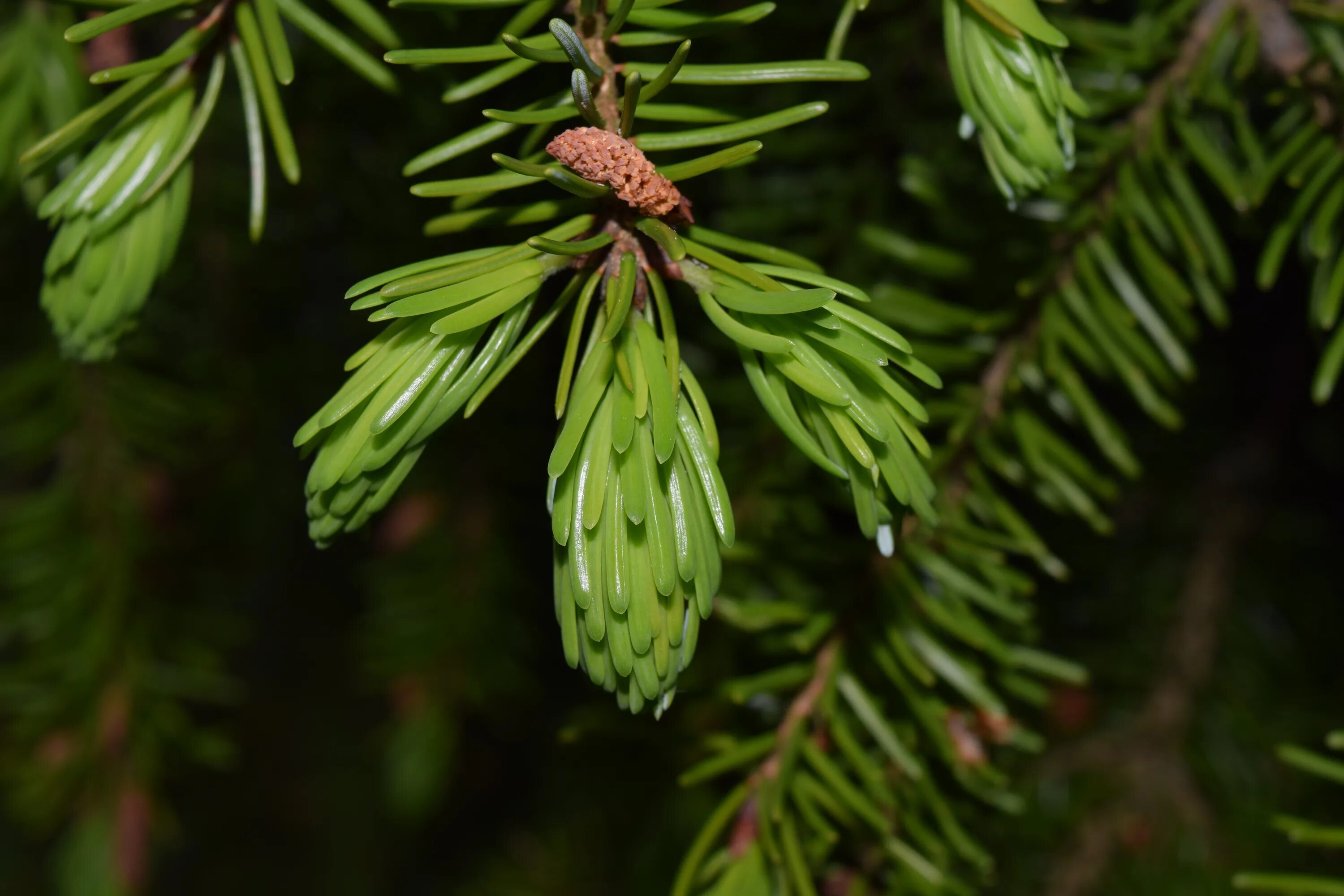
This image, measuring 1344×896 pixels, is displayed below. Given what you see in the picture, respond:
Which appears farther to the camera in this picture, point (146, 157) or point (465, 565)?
point (465, 565)

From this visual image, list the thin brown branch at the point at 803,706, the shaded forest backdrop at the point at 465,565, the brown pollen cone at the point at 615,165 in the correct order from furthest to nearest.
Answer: the shaded forest backdrop at the point at 465,565, the thin brown branch at the point at 803,706, the brown pollen cone at the point at 615,165

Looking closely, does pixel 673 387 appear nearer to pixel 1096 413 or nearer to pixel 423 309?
pixel 423 309

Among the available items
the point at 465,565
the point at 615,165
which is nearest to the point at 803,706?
the point at 615,165

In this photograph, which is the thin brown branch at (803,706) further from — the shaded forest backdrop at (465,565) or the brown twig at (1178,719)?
the brown twig at (1178,719)

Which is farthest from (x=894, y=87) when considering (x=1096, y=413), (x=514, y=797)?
(x=514, y=797)

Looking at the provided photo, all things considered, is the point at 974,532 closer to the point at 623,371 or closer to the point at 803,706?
the point at 803,706

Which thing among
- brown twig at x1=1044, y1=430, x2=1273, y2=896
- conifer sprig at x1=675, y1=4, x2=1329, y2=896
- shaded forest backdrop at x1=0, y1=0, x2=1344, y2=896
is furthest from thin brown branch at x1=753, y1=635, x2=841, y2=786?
brown twig at x1=1044, y1=430, x2=1273, y2=896

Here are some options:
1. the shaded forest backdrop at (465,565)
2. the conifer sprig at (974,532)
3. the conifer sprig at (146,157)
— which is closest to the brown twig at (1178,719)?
the shaded forest backdrop at (465,565)

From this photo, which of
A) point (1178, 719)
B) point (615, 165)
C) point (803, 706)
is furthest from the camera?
point (1178, 719)
